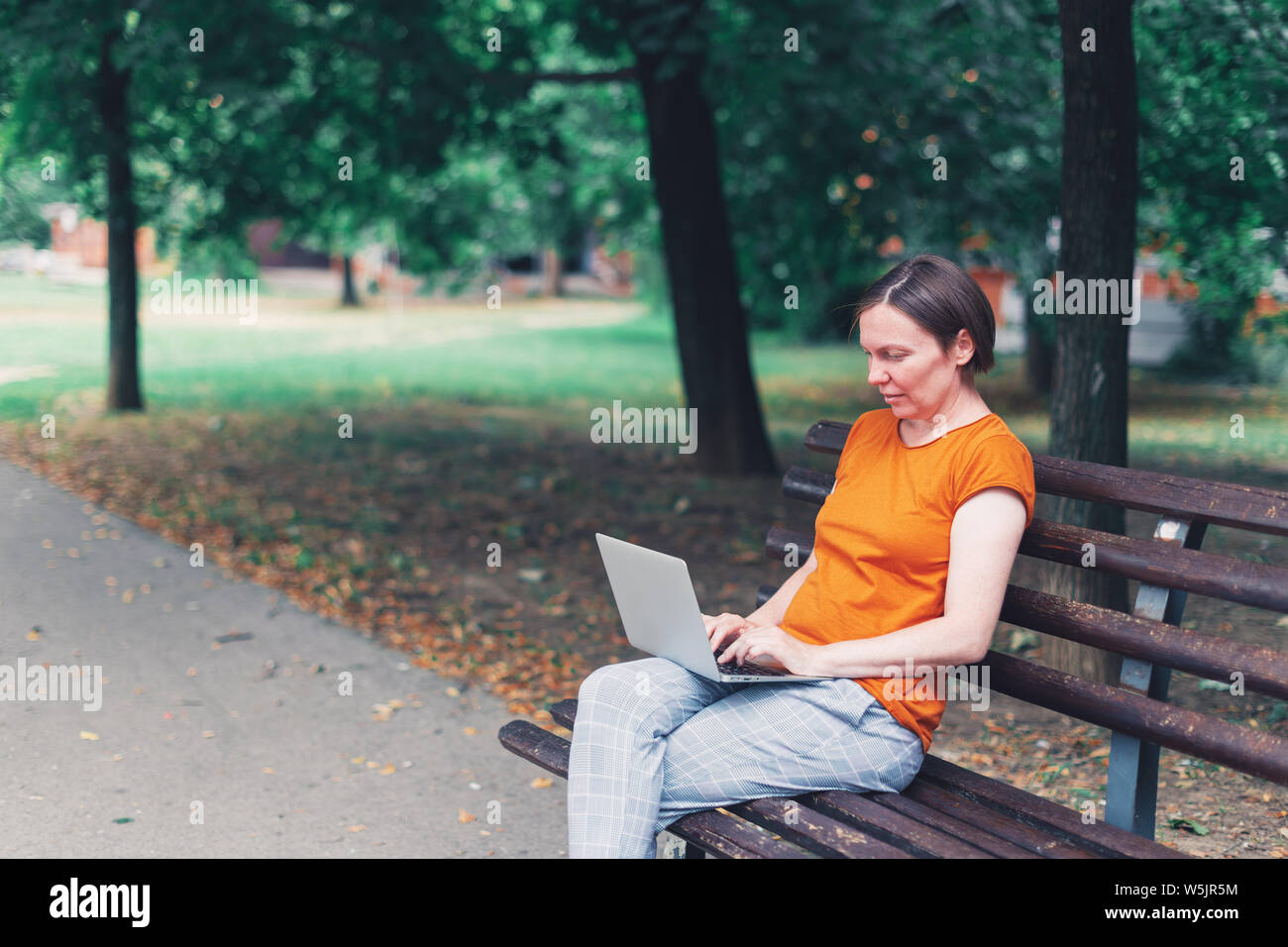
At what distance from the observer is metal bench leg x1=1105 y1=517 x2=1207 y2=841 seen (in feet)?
9.39

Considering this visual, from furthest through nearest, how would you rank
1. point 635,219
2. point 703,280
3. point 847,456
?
1. point 635,219
2. point 703,280
3. point 847,456

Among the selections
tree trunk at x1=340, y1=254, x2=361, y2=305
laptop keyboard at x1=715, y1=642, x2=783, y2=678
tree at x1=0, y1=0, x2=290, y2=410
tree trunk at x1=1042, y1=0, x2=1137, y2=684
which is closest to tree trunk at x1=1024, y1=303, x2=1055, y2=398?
tree at x1=0, y1=0, x2=290, y2=410

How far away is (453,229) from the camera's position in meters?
15.6

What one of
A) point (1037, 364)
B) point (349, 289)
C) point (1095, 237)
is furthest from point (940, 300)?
point (349, 289)

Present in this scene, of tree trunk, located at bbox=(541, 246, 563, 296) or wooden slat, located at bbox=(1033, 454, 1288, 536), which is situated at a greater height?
tree trunk, located at bbox=(541, 246, 563, 296)

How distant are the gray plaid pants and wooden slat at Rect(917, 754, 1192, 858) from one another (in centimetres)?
15

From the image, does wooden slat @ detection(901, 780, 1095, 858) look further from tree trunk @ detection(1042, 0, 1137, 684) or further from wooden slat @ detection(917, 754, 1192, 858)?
tree trunk @ detection(1042, 0, 1137, 684)

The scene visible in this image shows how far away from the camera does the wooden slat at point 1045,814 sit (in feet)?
8.30

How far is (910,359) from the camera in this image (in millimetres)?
2758

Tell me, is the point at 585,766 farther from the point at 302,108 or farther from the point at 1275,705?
the point at 302,108

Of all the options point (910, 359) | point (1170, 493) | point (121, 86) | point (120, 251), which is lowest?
point (1170, 493)

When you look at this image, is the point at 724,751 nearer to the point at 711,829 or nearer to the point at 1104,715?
the point at 711,829

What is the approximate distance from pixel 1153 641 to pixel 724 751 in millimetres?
980

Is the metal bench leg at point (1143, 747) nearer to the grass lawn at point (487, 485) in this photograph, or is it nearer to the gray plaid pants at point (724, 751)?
the gray plaid pants at point (724, 751)
